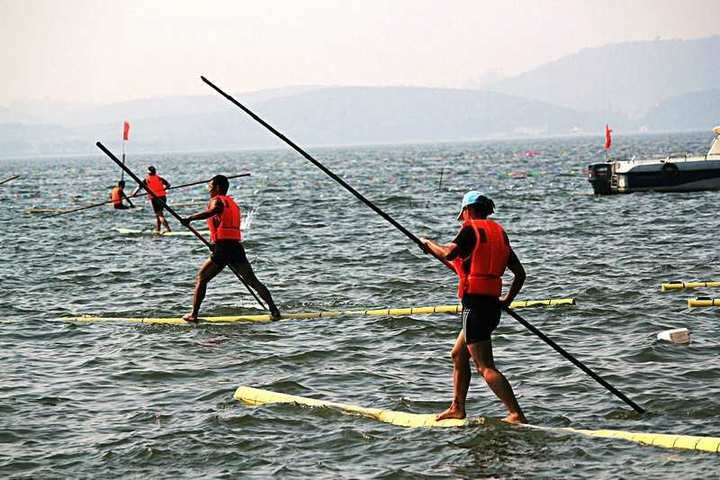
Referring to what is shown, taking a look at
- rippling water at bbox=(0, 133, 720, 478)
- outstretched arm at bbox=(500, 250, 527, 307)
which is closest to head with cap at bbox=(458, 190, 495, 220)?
outstretched arm at bbox=(500, 250, 527, 307)

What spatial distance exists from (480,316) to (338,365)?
4.07 metres

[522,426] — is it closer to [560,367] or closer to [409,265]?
[560,367]

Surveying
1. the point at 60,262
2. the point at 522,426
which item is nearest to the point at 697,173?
the point at 60,262

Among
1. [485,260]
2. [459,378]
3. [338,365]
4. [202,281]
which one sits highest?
[485,260]

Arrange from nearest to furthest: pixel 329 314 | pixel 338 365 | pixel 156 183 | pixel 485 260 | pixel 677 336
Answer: pixel 485 260
pixel 338 365
pixel 677 336
pixel 329 314
pixel 156 183

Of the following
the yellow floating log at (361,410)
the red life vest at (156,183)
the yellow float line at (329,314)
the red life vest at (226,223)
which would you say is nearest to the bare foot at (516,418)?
the yellow floating log at (361,410)

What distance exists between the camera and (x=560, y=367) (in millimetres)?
12820

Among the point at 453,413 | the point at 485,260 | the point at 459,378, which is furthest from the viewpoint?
the point at 453,413

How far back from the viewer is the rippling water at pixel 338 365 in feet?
31.9

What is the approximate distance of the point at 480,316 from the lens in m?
9.78

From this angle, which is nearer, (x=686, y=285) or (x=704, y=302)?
(x=704, y=302)

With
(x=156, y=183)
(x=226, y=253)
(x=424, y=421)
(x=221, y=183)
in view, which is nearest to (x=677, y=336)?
(x=424, y=421)

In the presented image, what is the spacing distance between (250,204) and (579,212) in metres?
18.4

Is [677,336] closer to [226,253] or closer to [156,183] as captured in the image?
[226,253]
